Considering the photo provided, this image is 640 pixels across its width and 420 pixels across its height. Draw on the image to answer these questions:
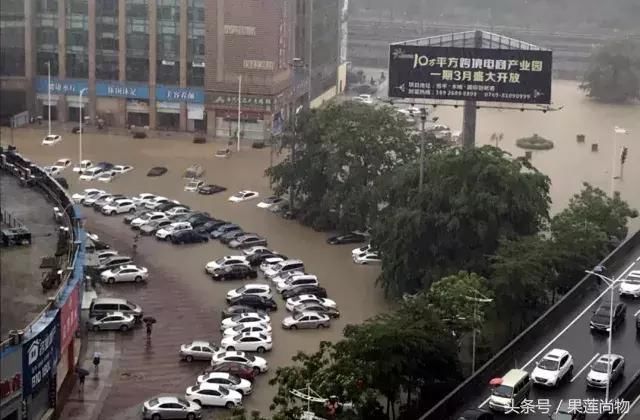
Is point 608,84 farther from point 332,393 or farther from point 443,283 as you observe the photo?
point 332,393

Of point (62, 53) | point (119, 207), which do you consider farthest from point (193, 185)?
point (62, 53)

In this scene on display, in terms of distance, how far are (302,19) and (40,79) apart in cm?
480

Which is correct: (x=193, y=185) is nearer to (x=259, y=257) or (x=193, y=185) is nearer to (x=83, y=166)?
(x=83, y=166)

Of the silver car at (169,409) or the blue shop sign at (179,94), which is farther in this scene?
the blue shop sign at (179,94)

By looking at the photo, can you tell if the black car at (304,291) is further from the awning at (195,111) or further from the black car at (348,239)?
the awning at (195,111)

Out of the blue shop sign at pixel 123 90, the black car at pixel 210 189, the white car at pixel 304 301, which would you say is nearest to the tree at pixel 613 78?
the blue shop sign at pixel 123 90

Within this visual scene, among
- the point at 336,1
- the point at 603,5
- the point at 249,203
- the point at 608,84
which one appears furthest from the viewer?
the point at 603,5

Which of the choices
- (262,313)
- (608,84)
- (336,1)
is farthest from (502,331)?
(608,84)

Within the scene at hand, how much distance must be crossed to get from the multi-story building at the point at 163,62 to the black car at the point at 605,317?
11968 mm

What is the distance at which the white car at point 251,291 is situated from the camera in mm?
14195

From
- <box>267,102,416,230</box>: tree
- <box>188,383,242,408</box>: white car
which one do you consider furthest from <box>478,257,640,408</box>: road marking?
<box>267,102,416,230</box>: tree

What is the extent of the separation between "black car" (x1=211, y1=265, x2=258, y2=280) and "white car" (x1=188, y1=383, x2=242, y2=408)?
12.5ft

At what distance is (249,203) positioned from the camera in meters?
18.9

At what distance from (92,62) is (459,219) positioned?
1148cm
